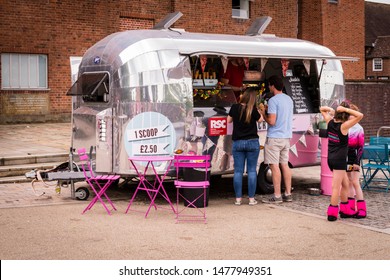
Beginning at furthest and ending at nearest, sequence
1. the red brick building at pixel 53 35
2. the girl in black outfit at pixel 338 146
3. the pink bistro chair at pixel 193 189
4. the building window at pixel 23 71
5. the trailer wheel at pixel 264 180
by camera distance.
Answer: the building window at pixel 23 71, the red brick building at pixel 53 35, the trailer wheel at pixel 264 180, the pink bistro chair at pixel 193 189, the girl in black outfit at pixel 338 146

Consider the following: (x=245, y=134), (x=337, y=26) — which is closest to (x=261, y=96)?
(x=245, y=134)

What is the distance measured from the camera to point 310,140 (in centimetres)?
1128

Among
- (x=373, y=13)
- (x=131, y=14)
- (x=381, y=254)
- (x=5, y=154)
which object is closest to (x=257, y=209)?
(x=381, y=254)

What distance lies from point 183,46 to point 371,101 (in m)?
11.5

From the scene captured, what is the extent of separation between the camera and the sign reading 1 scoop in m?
9.42

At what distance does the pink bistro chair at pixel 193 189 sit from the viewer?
28.3 ft

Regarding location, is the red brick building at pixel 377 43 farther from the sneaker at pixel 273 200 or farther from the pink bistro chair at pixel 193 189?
Result: the pink bistro chair at pixel 193 189

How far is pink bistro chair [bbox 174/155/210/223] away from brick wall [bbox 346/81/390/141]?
36.0 ft

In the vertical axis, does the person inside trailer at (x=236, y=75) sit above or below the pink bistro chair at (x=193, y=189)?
above

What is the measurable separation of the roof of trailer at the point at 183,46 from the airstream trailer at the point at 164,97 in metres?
0.02

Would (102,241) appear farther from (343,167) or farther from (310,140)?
(310,140)

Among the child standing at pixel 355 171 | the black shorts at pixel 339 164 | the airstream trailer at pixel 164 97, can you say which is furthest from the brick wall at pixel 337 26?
the black shorts at pixel 339 164

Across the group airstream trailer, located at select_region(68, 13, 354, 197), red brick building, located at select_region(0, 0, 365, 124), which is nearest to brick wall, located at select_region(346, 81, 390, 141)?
red brick building, located at select_region(0, 0, 365, 124)

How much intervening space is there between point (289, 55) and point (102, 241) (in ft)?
17.5
